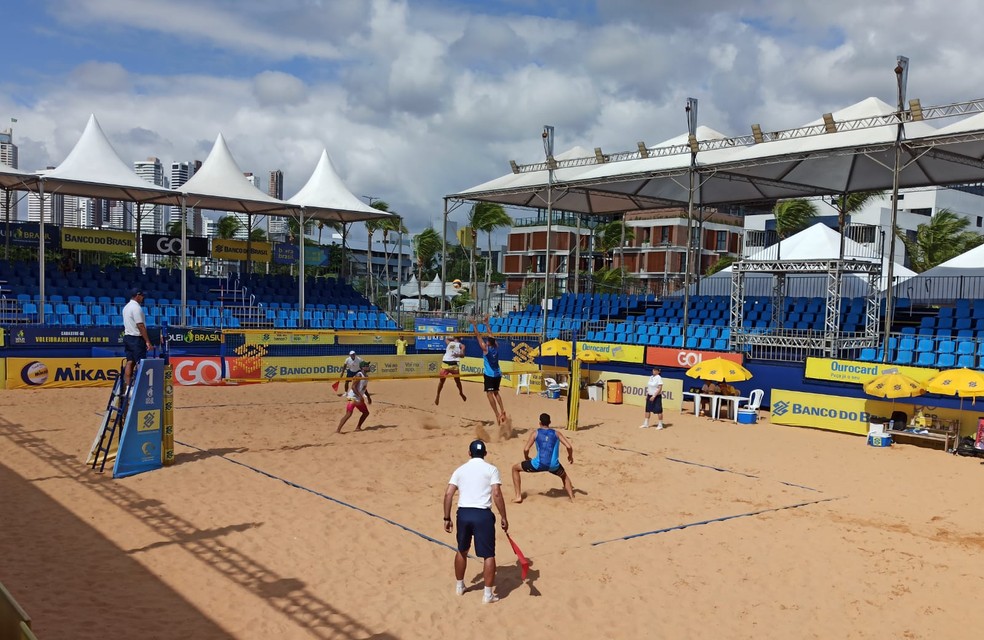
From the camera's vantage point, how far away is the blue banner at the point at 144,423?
1174cm

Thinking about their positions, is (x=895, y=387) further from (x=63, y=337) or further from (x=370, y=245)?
(x=370, y=245)

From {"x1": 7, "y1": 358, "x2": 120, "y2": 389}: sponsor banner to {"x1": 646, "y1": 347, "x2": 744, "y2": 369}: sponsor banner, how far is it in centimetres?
1576

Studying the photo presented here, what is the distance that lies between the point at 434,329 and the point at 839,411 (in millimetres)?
17070

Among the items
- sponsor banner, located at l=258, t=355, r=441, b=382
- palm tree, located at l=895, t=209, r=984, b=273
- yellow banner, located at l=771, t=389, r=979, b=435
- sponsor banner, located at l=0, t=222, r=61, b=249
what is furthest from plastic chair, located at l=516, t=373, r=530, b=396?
palm tree, located at l=895, t=209, r=984, b=273

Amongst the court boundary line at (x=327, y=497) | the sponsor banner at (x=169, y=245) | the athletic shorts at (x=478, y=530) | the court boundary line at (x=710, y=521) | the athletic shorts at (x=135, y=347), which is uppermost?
the sponsor banner at (x=169, y=245)

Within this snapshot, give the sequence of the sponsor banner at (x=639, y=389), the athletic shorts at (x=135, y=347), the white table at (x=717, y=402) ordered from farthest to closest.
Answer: the sponsor banner at (x=639, y=389) → the white table at (x=717, y=402) → the athletic shorts at (x=135, y=347)

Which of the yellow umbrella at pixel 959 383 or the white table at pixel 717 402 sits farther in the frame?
the white table at pixel 717 402

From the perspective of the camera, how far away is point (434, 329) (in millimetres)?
31734

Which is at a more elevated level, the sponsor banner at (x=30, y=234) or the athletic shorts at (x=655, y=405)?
the sponsor banner at (x=30, y=234)

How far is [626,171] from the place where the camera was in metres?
26.8

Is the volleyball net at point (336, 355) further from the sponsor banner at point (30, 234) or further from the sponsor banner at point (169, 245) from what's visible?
the sponsor banner at point (30, 234)

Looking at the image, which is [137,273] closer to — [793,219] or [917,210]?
[793,219]

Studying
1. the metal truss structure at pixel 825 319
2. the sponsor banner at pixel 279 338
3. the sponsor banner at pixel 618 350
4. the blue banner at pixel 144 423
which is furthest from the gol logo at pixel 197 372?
the metal truss structure at pixel 825 319

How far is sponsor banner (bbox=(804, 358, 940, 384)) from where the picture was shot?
17750 mm
